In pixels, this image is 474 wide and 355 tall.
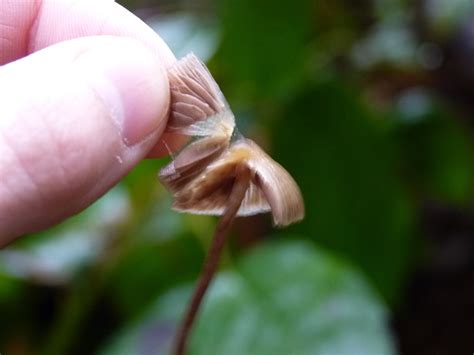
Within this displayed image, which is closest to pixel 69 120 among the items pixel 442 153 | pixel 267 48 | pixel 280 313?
pixel 280 313

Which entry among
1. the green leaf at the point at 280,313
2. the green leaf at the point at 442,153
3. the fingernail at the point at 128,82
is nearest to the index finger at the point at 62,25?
the fingernail at the point at 128,82

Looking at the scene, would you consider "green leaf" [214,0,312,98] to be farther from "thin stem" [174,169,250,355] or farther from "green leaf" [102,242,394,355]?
"thin stem" [174,169,250,355]

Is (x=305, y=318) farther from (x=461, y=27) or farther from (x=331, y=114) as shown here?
(x=461, y=27)

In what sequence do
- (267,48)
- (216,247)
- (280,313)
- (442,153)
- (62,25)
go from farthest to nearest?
(442,153)
(267,48)
(280,313)
(62,25)
(216,247)

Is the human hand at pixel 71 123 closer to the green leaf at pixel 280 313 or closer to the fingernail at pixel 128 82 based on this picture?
the fingernail at pixel 128 82

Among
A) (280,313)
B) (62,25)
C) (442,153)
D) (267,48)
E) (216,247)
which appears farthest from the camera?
(442,153)

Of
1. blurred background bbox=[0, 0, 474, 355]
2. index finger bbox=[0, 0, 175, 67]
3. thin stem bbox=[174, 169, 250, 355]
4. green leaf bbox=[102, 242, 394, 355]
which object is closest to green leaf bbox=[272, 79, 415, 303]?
blurred background bbox=[0, 0, 474, 355]

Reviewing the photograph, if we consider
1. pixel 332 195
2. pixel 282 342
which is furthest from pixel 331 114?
pixel 282 342

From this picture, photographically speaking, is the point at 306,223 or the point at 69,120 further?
the point at 306,223

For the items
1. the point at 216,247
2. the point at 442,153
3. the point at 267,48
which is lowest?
the point at 442,153

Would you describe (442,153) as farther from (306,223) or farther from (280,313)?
(280,313)

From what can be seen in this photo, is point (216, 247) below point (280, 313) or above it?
above
